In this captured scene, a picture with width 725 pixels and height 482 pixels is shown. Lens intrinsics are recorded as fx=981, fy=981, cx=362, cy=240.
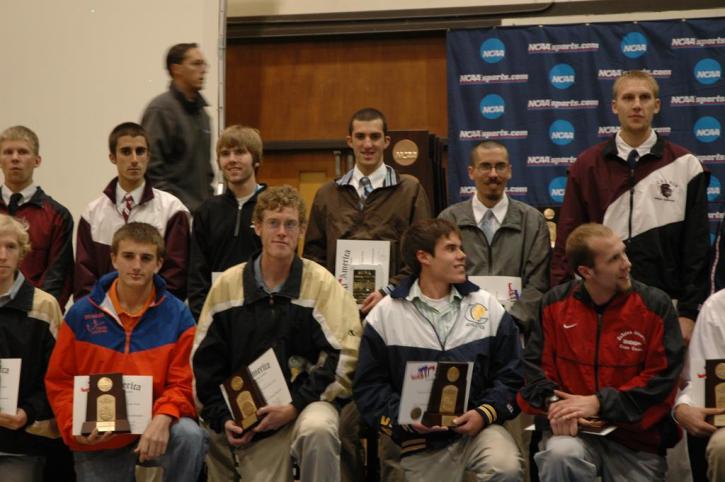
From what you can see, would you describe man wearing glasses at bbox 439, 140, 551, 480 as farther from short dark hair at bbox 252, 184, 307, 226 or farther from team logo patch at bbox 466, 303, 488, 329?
short dark hair at bbox 252, 184, 307, 226

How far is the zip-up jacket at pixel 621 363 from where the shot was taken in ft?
15.2

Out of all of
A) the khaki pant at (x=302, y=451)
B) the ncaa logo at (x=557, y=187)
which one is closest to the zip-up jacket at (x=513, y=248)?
the khaki pant at (x=302, y=451)

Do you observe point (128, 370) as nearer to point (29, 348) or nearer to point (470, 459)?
point (29, 348)

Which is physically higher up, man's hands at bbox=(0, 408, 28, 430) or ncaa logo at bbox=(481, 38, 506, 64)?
ncaa logo at bbox=(481, 38, 506, 64)

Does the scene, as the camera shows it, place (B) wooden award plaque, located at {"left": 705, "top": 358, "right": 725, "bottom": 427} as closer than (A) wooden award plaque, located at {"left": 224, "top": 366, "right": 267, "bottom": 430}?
Yes

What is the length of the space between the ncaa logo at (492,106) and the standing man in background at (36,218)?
476 cm

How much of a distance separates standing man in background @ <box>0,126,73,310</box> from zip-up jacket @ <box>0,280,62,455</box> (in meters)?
0.78

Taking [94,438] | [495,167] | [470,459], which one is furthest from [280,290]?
[495,167]

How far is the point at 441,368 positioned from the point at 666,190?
6.43 feet

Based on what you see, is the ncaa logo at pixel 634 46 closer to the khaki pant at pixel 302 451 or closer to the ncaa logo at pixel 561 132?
the ncaa logo at pixel 561 132

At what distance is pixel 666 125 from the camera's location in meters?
9.52

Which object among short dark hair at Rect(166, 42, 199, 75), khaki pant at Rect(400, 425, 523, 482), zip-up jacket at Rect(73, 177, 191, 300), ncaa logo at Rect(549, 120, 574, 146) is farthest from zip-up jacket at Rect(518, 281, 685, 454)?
ncaa logo at Rect(549, 120, 574, 146)

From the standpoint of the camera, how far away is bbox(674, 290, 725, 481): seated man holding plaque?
15.0 feet

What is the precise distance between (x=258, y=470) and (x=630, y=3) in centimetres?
692
